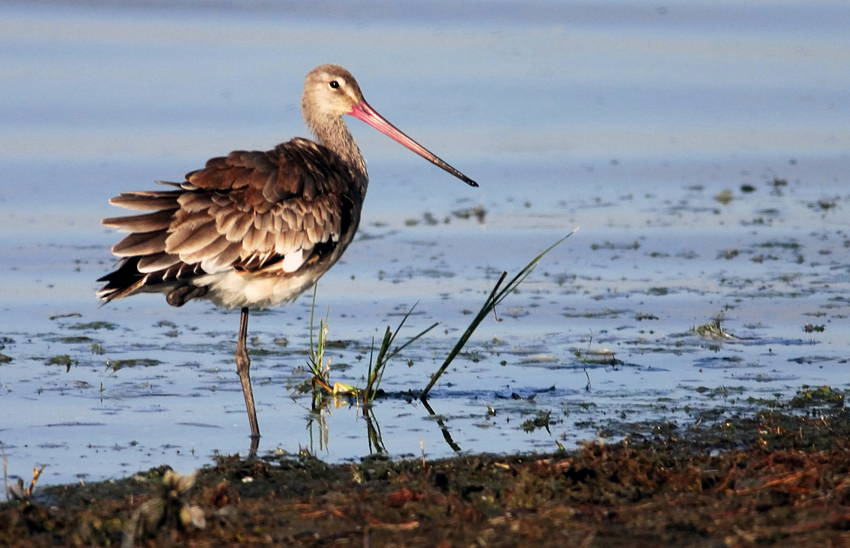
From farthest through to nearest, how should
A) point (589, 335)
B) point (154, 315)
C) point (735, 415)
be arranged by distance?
1. point (154, 315)
2. point (589, 335)
3. point (735, 415)

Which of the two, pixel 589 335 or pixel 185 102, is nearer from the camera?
pixel 589 335

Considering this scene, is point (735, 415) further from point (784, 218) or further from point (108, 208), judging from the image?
point (108, 208)

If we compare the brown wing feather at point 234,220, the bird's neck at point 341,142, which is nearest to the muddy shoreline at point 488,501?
the brown wing feather at point 234,220

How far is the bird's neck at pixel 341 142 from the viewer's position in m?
7.87

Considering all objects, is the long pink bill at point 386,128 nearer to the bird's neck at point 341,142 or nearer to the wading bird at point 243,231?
the bird's neck at point 341,142

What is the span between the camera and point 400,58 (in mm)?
16469

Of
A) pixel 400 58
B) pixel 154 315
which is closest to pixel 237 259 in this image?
pixel 154 315

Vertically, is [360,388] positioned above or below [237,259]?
below

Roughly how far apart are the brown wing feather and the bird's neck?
515mm

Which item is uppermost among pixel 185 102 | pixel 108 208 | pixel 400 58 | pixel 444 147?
pixel 400 58

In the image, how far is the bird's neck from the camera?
7.87 meters

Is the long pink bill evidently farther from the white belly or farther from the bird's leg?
the bird's leg

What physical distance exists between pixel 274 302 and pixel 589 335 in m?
2.18

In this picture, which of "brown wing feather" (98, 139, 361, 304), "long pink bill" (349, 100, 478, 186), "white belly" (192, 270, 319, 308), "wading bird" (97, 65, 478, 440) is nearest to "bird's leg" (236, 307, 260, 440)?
"wading bird" (97, 65, 478, 440)
